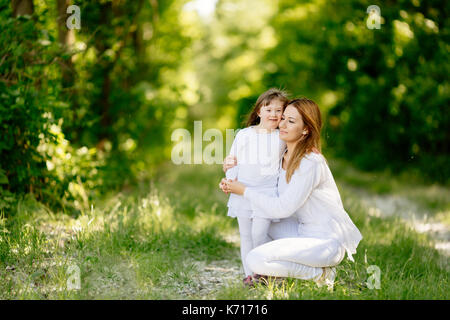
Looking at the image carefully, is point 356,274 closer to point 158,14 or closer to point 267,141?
point 267,141

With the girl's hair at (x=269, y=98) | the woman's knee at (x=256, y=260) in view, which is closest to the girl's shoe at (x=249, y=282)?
the woman's knee at (x=256, y=260)

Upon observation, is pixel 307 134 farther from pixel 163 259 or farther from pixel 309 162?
pixel 163 259

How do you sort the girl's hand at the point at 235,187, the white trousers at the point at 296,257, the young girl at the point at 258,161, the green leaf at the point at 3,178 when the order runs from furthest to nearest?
the green leaf at the point at 3,178 → the young girl at the point at 258,161 → the girl's hand at the point at 235,187 → the white trousers at the point at 296,257

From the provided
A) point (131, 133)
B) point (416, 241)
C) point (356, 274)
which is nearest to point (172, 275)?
point (356, 274)

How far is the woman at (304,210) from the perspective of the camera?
127 inches

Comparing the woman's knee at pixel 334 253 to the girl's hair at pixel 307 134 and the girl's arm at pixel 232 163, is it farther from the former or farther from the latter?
the girl's arm at pixel 232 163

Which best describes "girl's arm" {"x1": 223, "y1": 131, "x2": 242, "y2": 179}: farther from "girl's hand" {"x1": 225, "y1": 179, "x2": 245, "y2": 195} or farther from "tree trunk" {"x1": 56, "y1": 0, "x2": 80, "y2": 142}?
"tree trunk" {"x1": 56, "y1": 0, "x2": 80, "y2": 142}

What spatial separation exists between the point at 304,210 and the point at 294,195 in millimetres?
217

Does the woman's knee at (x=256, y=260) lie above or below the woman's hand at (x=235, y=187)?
below

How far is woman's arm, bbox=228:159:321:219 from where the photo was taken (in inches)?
127

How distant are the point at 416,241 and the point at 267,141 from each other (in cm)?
211

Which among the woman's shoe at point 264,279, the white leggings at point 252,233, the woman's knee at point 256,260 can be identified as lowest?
the woman's shoe at point 264,279

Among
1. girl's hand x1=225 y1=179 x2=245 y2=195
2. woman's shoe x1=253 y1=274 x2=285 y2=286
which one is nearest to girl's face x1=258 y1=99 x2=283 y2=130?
girl's hand x1=225 y1=179 x2=245 y2=195

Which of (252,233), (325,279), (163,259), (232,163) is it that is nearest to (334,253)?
(325,279)
